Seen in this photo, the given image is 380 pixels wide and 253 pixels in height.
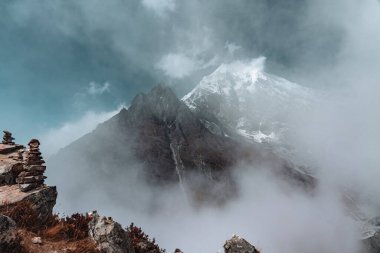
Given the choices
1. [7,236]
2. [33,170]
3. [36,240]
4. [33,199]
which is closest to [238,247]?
[36,240]

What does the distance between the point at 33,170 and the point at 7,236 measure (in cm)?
649

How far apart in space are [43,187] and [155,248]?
647 cm

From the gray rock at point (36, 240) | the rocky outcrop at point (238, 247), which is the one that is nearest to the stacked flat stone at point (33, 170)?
the gray rock at point (36, 240)

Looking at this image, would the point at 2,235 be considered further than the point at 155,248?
No

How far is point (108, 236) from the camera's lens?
13.0m

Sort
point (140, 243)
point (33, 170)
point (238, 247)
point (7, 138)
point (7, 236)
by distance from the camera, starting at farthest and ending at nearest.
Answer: point (7, 138) → point (33, 170) → point (140, 243) → point (238, 247) → point (7, 236)

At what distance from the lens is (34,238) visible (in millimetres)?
11992

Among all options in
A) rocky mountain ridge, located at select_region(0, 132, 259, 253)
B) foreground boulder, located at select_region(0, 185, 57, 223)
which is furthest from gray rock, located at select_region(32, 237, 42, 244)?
foreground boulder, located at select_region(0, 185, 57, 223)

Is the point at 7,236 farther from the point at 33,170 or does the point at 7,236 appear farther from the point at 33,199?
the point at 33,170

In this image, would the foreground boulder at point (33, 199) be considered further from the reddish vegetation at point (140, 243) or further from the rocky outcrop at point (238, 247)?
the rocky outcrop at point (238, 247)

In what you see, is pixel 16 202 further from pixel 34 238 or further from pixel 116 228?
pixel 116 228

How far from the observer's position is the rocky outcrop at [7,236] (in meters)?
10.3

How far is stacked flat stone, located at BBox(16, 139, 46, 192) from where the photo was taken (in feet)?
52.7

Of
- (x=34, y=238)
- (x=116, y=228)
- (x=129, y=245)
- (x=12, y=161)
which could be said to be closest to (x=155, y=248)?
(x=129, y=245)
